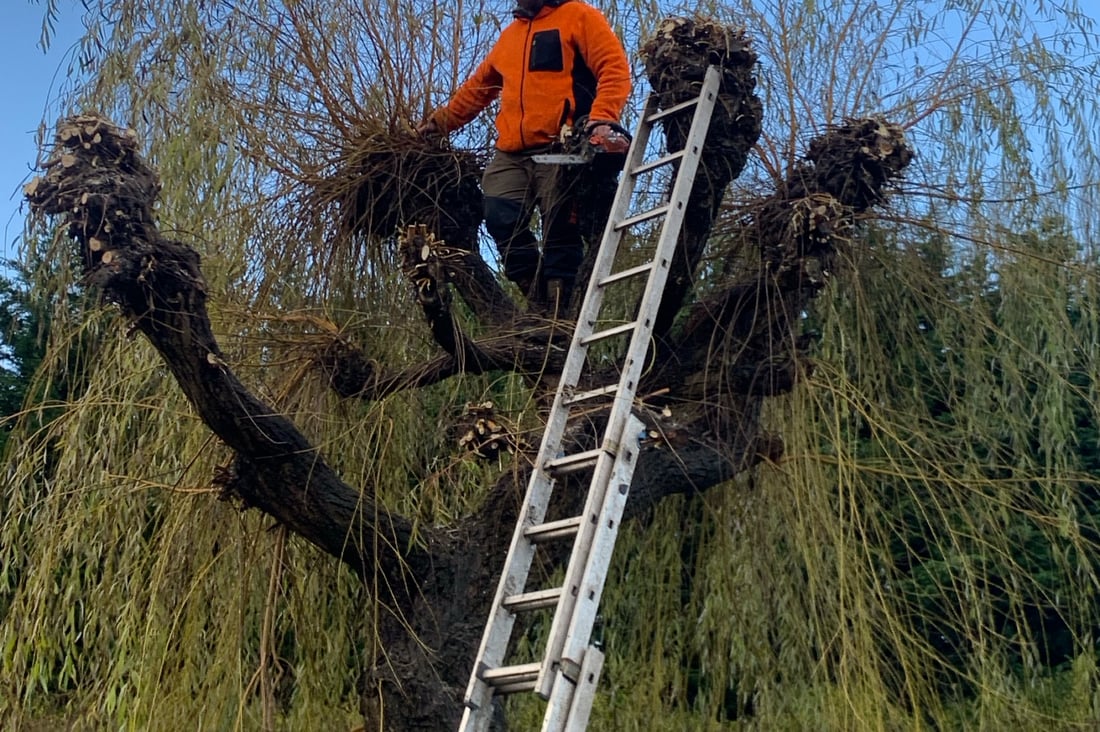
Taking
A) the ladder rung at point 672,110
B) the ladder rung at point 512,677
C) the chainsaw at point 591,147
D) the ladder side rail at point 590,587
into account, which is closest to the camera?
the ladder side rail at point 590,587

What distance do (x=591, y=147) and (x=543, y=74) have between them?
28cm

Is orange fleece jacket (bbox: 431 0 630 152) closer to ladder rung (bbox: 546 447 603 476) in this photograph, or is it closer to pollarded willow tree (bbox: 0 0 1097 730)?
pollarded willow tree (bbox: 0 0 1097 730)

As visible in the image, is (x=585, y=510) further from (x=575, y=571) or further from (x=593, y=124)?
(x=593, y=124)

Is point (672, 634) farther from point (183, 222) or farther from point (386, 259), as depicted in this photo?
point (183, 222)

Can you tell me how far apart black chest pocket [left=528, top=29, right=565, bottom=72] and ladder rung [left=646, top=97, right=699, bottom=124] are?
33cm

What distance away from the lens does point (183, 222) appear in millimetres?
3201

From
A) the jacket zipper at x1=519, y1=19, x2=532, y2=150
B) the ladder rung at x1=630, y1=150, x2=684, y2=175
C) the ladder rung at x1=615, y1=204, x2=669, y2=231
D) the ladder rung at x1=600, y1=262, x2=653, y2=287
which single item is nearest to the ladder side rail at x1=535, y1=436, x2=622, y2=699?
the ladder rung at x1=600, y1=262, x2=653, y2=287

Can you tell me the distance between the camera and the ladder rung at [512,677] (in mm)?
2359

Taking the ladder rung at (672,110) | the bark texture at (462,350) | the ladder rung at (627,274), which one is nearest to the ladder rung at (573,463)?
the bark texture at (462,350)

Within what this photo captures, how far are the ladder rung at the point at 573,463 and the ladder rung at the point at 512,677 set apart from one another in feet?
1.36

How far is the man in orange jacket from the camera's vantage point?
3.24 meters

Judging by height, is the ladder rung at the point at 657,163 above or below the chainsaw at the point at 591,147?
below

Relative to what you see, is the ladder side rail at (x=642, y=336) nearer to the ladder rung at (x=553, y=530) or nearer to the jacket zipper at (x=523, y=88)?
the ladder rung at (x=553, y=530)

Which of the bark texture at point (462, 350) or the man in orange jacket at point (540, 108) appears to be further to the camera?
the man in orange jacket at point (540, 108)
